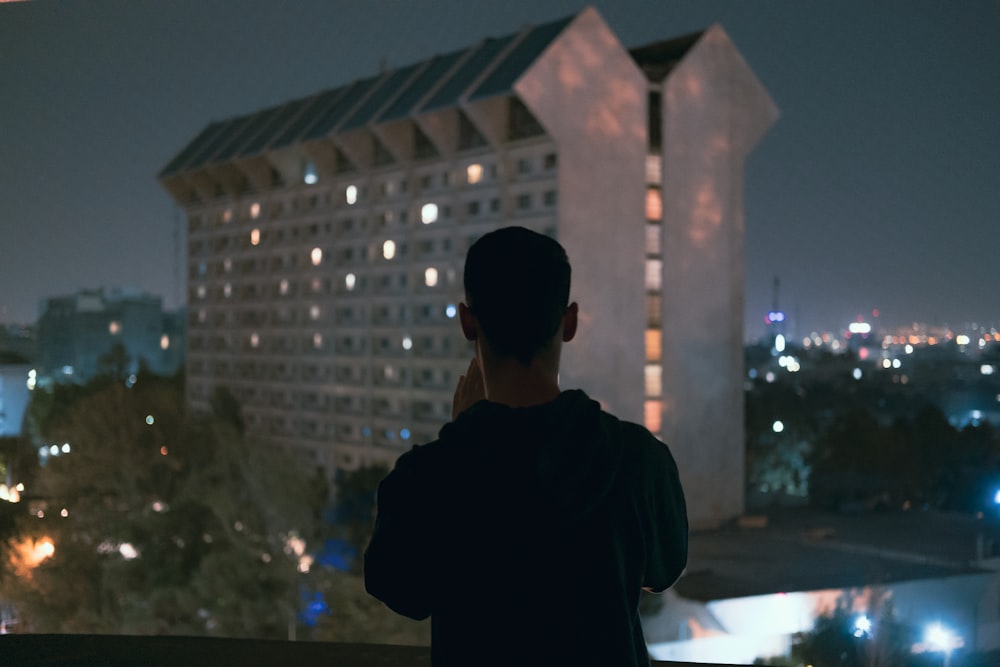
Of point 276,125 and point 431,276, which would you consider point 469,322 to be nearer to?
point 431,276

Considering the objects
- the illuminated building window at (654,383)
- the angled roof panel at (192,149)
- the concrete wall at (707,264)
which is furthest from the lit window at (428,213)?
the angled roof panel at (192,149)

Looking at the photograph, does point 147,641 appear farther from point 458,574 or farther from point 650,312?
point 650,312

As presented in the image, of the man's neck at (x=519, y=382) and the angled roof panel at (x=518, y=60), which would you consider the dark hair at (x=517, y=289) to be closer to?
the man's neck at (x=519, y=382)

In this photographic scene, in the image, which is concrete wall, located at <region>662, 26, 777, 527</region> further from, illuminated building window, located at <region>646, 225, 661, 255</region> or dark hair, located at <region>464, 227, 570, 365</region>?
dark hair, located at <region>464, 227, 570, 365</region>

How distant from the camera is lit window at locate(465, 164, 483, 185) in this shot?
94.3 feet

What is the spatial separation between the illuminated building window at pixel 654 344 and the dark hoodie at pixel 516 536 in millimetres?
26851

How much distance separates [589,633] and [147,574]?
1666 cm

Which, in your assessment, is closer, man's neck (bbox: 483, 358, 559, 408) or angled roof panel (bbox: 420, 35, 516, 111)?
man's neck (bbox: 483, 358, 559, 408)

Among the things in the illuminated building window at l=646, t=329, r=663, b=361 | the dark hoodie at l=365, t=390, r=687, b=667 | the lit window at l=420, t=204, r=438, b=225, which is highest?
the lit window at l=420, t=204, r=438, b=225

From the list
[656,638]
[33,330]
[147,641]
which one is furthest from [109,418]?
[33,330]

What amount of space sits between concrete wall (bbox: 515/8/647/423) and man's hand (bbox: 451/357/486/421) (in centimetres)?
2385

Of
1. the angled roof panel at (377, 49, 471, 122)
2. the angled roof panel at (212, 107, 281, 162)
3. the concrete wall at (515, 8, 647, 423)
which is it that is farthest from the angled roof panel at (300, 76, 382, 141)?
the concrete wall at (515, 8, 647, 423)

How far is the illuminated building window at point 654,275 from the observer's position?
27484 millimetres

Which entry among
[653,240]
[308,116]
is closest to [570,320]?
[653,240]
